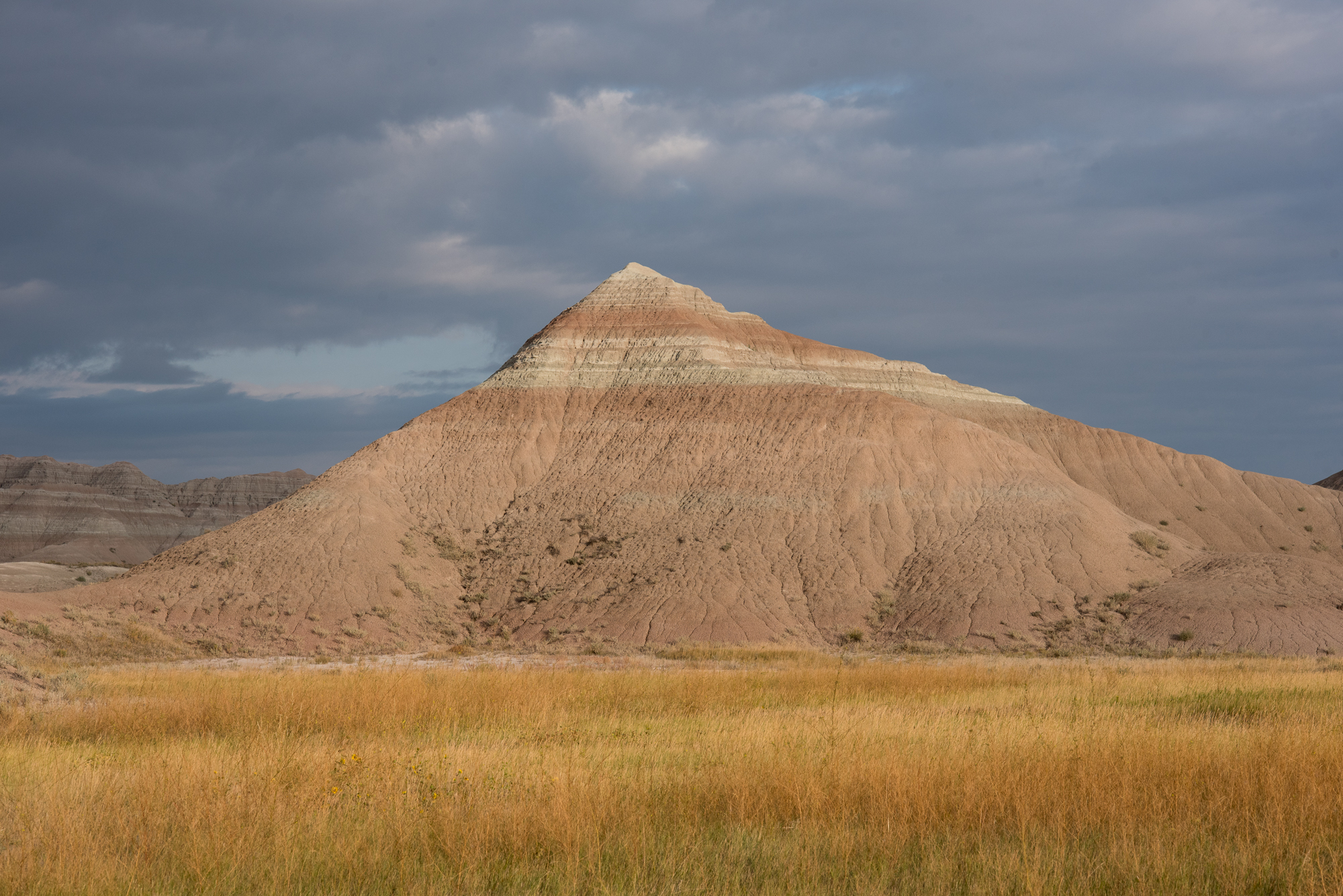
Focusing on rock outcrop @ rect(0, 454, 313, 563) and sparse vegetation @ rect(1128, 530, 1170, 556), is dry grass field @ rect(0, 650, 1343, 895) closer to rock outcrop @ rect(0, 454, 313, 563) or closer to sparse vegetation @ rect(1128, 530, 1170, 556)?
sparse vegetation @ rect(1128, 530, 1170, 556)

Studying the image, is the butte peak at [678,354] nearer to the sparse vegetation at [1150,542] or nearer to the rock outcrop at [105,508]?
the sparse vegetation at [1150,542]

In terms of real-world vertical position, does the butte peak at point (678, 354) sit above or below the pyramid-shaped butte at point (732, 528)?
above

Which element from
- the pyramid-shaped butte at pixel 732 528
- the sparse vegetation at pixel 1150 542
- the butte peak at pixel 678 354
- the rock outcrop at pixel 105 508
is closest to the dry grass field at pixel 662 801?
the pyramid-shaped butte at pixel 732 528

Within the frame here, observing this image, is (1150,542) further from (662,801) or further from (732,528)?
(662,801)

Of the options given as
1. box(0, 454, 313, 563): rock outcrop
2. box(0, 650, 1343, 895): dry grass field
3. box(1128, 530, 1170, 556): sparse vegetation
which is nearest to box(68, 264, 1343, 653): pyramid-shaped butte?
box(1128, 530, 1170, 556): sparse vegetation

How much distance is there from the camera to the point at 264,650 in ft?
125

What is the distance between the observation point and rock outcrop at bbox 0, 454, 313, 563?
116 metres

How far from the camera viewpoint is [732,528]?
48.3 m

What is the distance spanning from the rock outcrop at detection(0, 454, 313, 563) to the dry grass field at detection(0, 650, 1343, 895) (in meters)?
114

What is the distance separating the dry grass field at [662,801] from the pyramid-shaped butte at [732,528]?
26.3m

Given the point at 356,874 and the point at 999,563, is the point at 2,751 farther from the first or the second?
the point at 999,563

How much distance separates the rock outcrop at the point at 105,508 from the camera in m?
116

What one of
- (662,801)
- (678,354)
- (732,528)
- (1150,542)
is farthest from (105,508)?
(662,801)

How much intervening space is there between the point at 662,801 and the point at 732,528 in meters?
39.3
